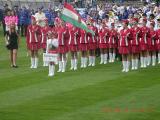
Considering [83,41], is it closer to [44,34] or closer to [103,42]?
[44,34]

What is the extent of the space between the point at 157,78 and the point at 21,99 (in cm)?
668

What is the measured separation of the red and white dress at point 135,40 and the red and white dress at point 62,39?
2608 millimetres

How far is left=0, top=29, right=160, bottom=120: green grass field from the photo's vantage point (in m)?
16.7

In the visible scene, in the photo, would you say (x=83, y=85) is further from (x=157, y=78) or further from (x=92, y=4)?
(x=92, y=4)

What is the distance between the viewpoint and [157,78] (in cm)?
2422

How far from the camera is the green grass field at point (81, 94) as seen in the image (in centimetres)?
1669

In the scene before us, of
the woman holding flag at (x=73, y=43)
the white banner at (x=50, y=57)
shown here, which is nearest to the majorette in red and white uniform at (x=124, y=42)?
the woman holding flag at (x=73, y=43)

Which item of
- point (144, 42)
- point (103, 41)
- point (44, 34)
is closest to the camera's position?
point (144, 42)

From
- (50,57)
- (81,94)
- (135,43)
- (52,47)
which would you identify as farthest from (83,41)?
(81,94)

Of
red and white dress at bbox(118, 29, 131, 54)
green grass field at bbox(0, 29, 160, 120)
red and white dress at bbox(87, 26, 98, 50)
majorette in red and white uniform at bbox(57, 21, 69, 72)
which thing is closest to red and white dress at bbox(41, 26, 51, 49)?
red and white dress at bbox(87, 26, 98, 50)

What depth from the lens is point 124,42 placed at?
27125 millimetres

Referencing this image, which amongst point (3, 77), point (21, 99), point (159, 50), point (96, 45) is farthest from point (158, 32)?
point (21, 99)

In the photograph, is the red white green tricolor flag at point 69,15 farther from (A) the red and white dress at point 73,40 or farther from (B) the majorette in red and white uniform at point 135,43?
(B) the majorette in red and white uniform at point 135,43

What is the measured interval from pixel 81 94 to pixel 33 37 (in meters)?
9.74
